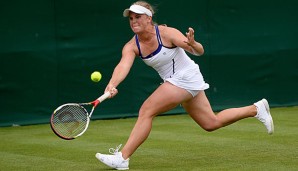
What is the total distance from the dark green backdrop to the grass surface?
53 cm

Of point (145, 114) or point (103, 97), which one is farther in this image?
point (145, 114)

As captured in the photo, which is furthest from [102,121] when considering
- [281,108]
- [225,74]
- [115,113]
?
[281,108]

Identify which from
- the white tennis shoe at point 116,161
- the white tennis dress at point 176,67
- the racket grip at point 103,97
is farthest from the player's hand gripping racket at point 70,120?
the white tennis dress at point 176,67

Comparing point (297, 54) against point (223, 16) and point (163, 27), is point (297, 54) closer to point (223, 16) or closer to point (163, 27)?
point (223, 16)

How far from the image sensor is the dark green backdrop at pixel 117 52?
11.2 m

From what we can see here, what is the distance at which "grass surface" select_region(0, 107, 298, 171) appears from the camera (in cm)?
699

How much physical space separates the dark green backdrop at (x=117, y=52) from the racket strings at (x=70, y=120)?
190 inches

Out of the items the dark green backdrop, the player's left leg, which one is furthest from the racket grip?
the dark green backdrop

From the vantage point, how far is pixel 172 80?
6793 mm

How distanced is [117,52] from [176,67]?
205 inches

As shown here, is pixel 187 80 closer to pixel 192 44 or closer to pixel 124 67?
pixel 192 44

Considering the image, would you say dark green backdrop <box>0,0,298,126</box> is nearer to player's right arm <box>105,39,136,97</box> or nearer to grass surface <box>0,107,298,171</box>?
grass surface <box>0,107,298,171</box>

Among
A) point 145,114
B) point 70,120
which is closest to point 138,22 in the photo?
point 145,114

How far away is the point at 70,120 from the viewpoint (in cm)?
637
